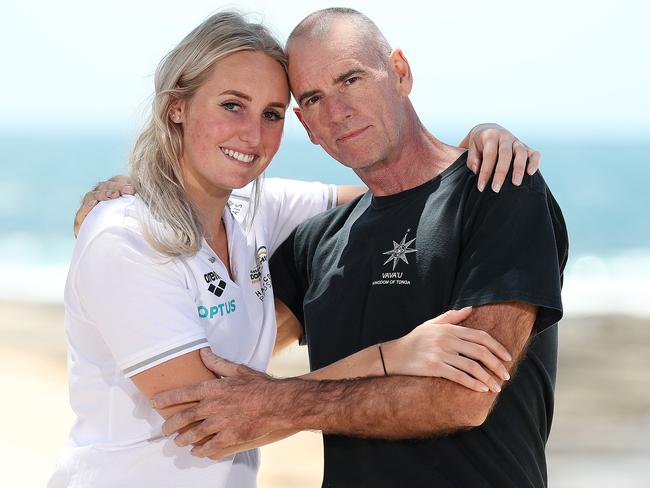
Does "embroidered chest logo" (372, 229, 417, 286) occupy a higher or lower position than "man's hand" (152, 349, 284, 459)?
higher

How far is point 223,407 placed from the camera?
2.74 metres

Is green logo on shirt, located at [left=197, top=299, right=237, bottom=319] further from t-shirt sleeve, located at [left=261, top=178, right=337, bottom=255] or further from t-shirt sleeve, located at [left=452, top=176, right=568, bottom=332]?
t-shirt sleeve, located at [left=452, top=176, right=568, bottom=332]

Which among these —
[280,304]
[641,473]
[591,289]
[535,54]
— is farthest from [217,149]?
[535,54]

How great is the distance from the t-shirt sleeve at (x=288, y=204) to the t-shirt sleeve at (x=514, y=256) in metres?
1.01

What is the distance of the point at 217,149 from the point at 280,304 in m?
0.71

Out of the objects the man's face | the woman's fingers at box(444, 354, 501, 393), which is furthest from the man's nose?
the woman's fingers at box(444, 354, 501, 393)

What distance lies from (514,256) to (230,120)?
996 millimetres

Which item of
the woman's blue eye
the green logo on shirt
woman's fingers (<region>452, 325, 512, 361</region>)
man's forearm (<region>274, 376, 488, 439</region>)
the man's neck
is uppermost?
the woman's blue eye

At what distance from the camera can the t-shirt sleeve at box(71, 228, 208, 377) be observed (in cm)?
271

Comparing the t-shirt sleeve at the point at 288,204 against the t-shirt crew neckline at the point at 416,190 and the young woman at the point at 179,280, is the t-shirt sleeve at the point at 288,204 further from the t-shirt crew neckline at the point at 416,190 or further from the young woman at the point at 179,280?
the t-shirt crew neckline at the point at 416,190

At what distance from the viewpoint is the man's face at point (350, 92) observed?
10.2ft

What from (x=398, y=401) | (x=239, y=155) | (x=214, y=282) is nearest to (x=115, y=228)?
(x=214, y=282)

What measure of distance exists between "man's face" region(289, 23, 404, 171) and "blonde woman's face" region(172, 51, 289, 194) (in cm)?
12

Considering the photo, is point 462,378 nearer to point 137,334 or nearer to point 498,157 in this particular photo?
point 498,157
